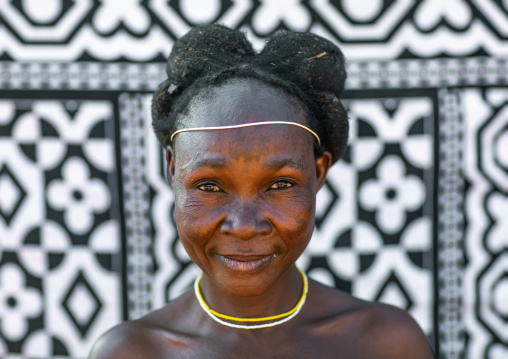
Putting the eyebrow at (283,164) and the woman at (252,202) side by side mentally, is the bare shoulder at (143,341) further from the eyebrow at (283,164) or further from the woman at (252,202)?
the eyebrow at (283,164)

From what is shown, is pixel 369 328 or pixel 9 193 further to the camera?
pixel 9 193

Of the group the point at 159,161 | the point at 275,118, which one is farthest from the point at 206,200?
the point at 159,161

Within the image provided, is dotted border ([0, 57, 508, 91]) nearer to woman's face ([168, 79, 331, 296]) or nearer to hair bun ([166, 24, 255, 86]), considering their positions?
hair bun ([166, 24, 255, 86])

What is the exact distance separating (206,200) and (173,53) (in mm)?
403

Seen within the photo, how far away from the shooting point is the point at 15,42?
7.52ft

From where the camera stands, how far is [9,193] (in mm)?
2393

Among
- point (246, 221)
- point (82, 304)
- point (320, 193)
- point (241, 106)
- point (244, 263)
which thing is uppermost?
point (241, 106)

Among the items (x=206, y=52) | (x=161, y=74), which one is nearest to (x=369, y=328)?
(x=206, y=52)

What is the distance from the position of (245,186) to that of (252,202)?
39mm

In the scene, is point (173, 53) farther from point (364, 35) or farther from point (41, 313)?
point (41, 313)

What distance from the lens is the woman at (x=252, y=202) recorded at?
1.30 m

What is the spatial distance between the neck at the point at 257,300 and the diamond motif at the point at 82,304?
3.42ft

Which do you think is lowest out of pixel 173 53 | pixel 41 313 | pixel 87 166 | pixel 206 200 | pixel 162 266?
pixel 41 313

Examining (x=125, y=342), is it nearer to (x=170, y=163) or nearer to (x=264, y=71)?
(x=170, y=163)
